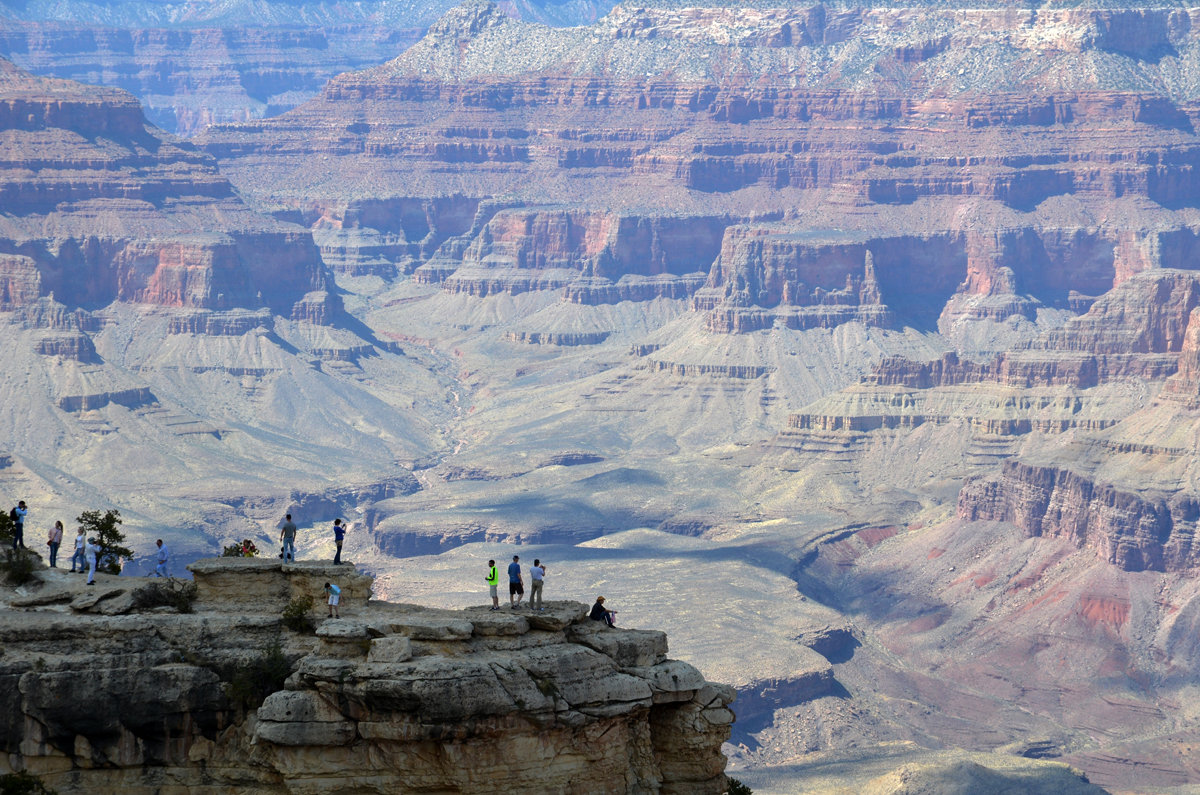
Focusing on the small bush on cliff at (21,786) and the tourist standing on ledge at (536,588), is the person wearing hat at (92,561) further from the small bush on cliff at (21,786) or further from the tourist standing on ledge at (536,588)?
the tourist standing on ledge at (536,588)

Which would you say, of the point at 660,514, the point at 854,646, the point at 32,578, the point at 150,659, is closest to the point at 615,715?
the point at 150,659

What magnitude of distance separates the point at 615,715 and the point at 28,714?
12.2 m

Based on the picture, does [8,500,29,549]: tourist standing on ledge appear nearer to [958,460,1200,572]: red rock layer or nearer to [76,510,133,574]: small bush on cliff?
[76,510,133,574]: small bush on cliff

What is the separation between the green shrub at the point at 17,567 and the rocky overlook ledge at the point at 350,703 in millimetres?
3076

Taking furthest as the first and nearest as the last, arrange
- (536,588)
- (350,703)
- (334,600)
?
(536,588) < (334,600) < (350,703)

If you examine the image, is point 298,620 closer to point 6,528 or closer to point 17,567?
point 17,567

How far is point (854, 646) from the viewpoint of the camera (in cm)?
15612

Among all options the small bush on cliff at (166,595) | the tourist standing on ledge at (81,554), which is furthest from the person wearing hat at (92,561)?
the small bush on cliff at (166,595)

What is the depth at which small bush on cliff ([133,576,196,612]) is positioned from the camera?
53.1m

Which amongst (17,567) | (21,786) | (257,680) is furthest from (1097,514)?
(21,786)

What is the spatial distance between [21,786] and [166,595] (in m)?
5.60

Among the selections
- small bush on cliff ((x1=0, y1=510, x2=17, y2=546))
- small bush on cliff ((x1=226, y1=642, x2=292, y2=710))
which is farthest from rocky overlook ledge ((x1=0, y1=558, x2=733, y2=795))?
small bush on cliff ((x1=0, y1=510, x2=17, y2=546))

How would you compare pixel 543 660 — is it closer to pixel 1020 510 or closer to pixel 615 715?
pixel 615 715

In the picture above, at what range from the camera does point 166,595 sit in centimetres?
5372
